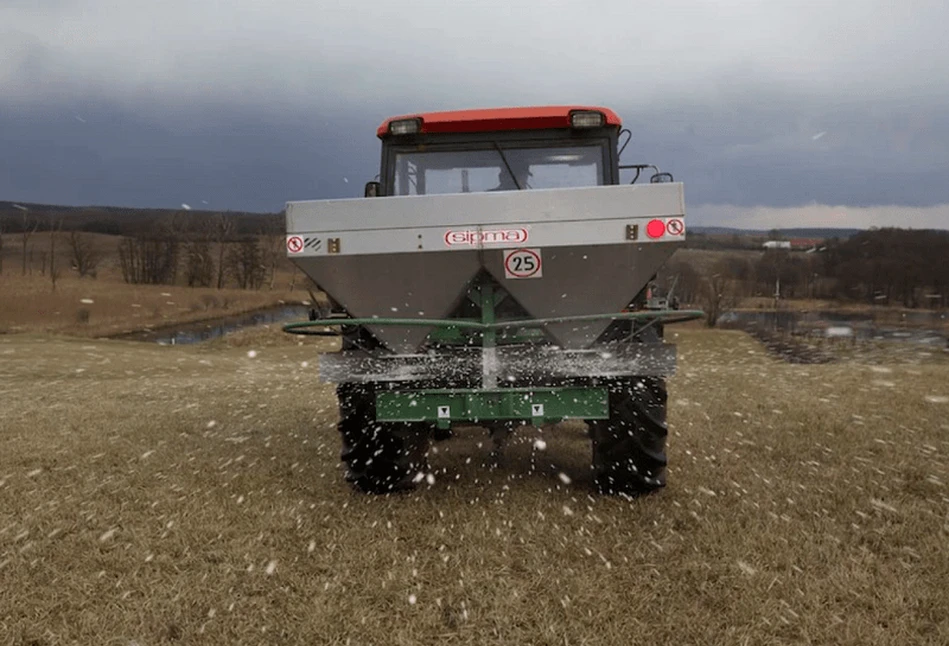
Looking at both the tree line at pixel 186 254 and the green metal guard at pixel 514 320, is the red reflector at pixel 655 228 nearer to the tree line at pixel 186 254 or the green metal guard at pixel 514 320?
the green metal guard at pixel 514 320

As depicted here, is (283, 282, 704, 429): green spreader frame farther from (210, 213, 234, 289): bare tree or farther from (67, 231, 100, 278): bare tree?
(67, 231, 100, 278): bare tree

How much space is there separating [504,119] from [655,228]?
1719mm

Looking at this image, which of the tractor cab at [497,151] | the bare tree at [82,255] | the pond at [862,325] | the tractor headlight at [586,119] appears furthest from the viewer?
the bare tree at [82,255]

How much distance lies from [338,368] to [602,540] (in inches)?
79.1

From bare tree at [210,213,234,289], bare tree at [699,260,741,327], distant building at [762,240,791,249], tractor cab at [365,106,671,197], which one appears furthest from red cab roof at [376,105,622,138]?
bare tree at [210,213,234,289]

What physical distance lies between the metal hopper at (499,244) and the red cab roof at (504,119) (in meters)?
1.27

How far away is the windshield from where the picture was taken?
5387 millimetres

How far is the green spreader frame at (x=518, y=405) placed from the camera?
14.5ft

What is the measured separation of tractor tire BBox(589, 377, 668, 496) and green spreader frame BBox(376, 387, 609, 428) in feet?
1.04

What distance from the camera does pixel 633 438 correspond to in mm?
4754

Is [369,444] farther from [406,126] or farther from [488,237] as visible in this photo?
[406,126]

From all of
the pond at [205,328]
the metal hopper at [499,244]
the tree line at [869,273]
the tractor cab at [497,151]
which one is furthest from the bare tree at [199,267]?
the metal hopper at [499,244]

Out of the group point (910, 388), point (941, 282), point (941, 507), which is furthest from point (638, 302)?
point (941, 282)

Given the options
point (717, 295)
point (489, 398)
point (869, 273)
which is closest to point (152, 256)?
point (717, 295)
